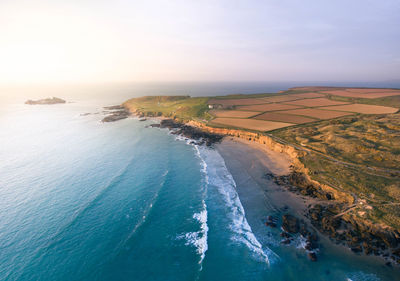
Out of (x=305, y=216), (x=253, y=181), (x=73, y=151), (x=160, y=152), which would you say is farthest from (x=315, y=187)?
(x=73, y=151)

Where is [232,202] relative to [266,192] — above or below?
below

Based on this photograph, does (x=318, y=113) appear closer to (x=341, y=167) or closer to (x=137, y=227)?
(x=341, y=167)

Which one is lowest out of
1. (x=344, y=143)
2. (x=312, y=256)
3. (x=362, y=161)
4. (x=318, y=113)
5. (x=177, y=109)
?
(x=312, y=256)

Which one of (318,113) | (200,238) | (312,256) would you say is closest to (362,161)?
(312,256)

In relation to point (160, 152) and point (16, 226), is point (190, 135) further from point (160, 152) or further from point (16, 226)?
point (16, 226)

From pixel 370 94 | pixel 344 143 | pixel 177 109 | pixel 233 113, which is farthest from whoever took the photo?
pixel 370 94

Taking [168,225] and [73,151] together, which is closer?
[168,225]

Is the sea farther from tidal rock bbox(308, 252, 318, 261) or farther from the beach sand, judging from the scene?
the beach sand

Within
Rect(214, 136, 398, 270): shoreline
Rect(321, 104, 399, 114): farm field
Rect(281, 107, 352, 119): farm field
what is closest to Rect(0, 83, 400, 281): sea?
Rect(214, 136, 398, 270): shoreline
